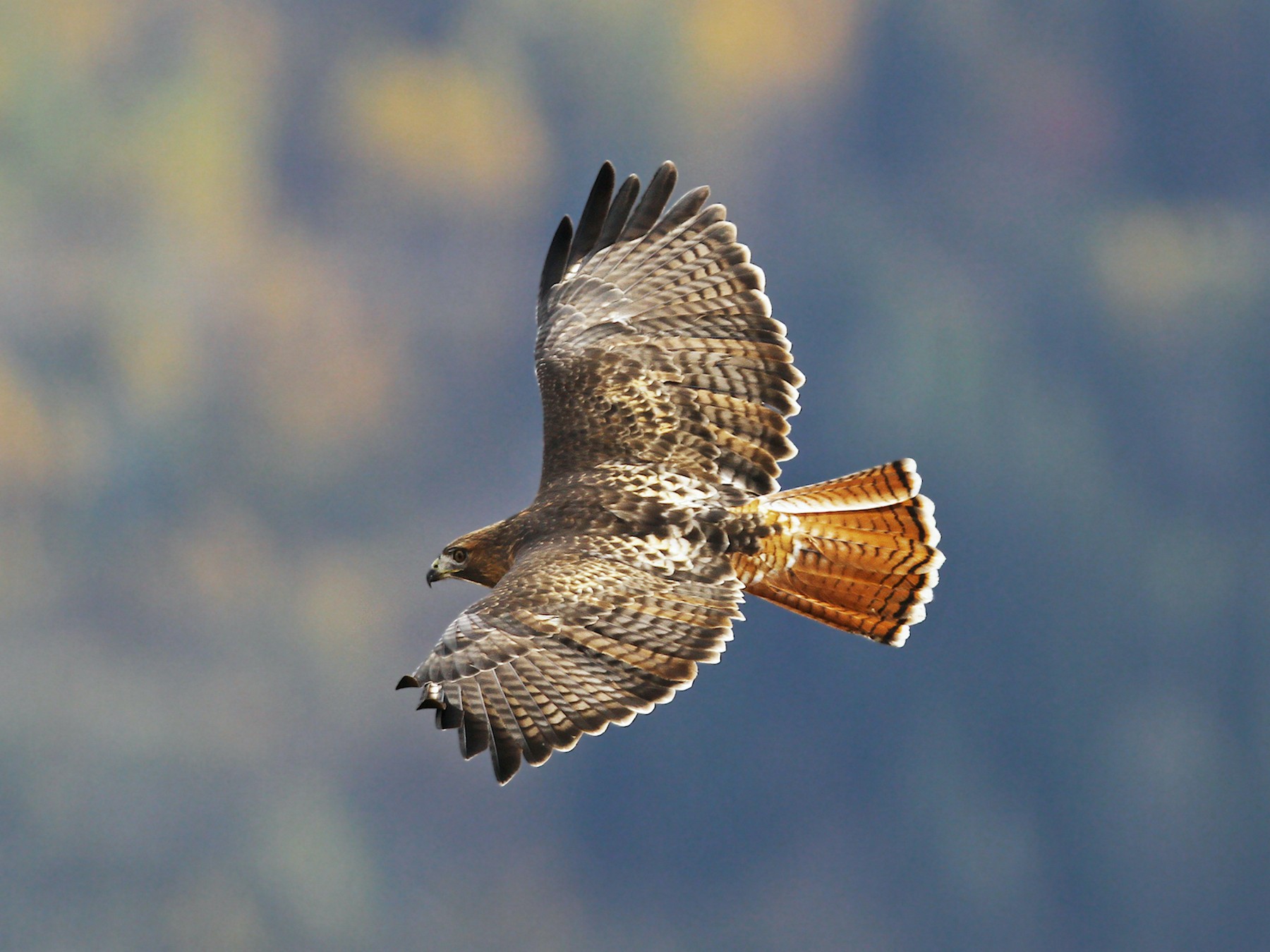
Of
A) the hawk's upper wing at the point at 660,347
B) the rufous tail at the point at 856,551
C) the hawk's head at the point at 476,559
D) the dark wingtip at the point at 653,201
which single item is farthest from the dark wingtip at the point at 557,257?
the rufous tail at the point at 856,551

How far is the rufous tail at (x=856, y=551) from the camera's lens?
38.3ft

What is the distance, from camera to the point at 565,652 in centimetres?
1030

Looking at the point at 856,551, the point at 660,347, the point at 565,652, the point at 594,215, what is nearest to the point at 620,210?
the point at 594,215

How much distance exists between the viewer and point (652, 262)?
13.0 meters

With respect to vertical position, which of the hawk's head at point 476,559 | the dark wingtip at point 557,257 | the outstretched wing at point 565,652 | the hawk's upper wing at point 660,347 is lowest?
the outstretched wing at point 565,652

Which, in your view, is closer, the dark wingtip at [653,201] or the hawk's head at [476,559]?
the hawk's head at [476,559]

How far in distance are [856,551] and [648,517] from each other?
1.59 meters

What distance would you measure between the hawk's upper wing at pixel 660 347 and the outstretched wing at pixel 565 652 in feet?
4.58

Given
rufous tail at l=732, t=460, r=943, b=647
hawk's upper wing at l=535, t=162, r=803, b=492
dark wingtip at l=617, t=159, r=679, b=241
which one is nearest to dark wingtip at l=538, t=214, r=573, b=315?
hawk's upper wing at l=535, t=162, r=803, b=492

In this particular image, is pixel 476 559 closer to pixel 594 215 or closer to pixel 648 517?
pixel 648 517

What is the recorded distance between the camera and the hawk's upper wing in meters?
12.1

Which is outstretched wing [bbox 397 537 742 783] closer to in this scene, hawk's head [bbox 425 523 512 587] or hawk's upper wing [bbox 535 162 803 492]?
hawk's head [bbox 425 523 512 587]

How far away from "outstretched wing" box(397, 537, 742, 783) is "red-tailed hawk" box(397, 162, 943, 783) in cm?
1

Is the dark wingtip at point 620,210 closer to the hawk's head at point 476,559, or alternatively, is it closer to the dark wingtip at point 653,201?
the dark wingtip at point 653,201
